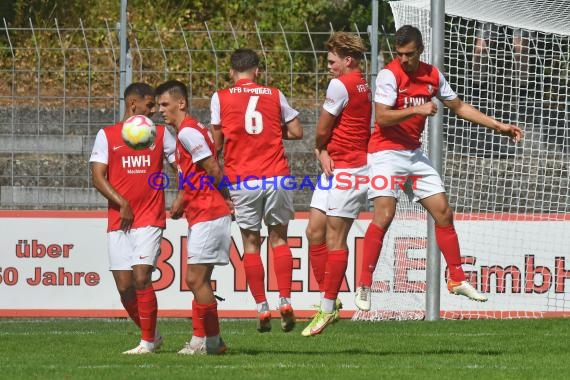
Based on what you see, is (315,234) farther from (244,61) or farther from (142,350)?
(142,350)

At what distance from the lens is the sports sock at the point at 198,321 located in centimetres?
990

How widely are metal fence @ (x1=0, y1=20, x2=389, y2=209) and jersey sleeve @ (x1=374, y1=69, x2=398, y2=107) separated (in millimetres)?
4638

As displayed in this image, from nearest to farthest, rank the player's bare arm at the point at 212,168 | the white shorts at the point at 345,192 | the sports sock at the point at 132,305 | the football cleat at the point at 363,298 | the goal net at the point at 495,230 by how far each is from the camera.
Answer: the player's bare arm at the point at 212,168 → the football cleat at the point at 363,298 → the white shorts at the point at 345,192 → the sports sock at the point at 132,305 → the goal net at the point at 495,230

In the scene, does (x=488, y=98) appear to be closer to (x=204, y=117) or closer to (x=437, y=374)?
(x=204, y=117)

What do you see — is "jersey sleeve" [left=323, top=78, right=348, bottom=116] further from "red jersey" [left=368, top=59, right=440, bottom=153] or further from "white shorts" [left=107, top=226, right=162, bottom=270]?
"white shorts" [left=107, top=226, right=162, bottom=270]

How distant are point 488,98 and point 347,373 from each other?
28.0 ft

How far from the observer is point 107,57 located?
792 inches

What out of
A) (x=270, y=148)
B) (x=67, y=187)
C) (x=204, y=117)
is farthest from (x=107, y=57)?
(x=270, y=148)

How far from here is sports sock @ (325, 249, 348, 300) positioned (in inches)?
418

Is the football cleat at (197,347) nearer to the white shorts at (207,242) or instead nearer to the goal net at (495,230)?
the white shorts at (207,242)

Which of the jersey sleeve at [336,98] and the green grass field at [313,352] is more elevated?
the jersey sleeve at [336,98]

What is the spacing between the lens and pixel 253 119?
10469 mm

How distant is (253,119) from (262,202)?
2.16 ft

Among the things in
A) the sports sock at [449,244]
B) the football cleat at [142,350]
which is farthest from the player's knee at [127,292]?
the sports sock at [449,244]
